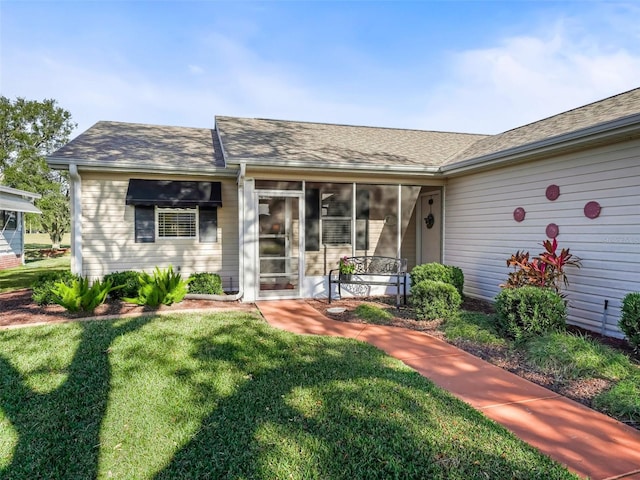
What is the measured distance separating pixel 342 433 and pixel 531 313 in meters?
3.43

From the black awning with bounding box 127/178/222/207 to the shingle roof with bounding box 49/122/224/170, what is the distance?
17.3 inches

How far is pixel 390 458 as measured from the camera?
2.35m

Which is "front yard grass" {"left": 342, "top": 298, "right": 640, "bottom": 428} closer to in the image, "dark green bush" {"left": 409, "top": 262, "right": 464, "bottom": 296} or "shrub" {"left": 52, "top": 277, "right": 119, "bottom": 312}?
"dark green bush" {"left": 409, "top": 262, "right": 464, "bottom": 296}

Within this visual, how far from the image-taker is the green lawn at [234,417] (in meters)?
2.32

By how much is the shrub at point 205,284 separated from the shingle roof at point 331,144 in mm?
2530

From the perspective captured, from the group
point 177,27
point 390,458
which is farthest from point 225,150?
point 390,458

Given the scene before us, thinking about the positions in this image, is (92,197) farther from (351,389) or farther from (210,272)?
(351,389)

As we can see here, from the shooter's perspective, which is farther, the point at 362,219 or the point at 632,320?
the point at 362,219

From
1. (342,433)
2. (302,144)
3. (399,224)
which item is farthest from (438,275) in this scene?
(342,433)

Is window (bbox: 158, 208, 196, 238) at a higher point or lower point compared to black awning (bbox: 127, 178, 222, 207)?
lower

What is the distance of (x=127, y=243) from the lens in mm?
8164

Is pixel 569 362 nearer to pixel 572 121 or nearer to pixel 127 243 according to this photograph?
pixel 572 121

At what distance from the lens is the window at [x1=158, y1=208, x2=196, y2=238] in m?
8.37

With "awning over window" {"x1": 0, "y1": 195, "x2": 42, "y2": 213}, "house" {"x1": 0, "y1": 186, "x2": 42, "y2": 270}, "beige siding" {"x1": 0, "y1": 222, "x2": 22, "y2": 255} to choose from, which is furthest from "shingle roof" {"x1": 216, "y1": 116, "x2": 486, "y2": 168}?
"beige siding" {"x1": 0, "y1": 222, "x2": 22, "y2": 255}
